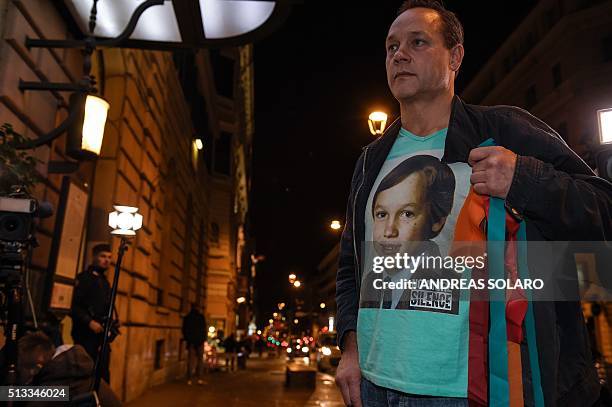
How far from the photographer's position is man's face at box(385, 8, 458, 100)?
1.86 m

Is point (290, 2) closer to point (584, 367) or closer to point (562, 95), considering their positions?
point (584, 367)

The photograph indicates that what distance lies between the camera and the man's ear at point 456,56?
1942 millimetres

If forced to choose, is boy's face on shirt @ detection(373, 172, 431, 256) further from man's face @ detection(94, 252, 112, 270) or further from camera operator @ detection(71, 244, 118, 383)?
man's face @ detection(94, 252, 112, 270)

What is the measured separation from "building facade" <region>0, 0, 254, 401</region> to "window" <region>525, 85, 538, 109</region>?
67.7ft

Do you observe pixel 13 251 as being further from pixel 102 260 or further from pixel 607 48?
pixel 607 48

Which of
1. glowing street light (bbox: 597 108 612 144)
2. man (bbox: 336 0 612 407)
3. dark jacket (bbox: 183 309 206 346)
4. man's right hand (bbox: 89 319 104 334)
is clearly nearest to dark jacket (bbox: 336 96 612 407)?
man (bbox: 336 0 612 407)

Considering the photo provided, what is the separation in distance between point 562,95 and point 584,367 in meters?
32.1

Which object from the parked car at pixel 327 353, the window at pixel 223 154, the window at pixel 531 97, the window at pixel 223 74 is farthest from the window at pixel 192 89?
the window at pixel 531 97

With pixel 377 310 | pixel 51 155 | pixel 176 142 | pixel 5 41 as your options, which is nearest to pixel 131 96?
pixel 51 155

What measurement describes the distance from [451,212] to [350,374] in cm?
63

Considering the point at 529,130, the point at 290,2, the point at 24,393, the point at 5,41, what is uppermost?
the point at 290,2

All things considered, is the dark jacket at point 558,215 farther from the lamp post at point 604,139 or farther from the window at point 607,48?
the window at point 607,48

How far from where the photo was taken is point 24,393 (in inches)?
152

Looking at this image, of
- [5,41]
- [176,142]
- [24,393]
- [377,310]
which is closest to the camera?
[377,310]
